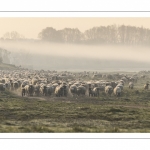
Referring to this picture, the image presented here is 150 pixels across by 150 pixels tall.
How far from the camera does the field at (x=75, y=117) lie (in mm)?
23484

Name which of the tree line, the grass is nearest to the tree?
the tree line

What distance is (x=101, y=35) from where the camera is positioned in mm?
47969

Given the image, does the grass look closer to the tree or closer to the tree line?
the tree

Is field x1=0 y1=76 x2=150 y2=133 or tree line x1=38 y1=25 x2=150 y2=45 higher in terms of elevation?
tree line x1=38 y1=25 x2=150 y2=45

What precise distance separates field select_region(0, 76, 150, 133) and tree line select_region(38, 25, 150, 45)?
10.7m

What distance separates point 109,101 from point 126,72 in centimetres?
2434

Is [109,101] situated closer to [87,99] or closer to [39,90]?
[87,99]

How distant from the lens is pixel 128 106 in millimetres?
34031

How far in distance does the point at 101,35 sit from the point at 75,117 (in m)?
23.2

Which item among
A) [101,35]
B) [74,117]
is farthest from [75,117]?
[101,35]

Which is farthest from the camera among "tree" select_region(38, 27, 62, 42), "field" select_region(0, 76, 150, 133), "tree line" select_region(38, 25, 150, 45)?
"tree line" select_region(38, 25, 150, 45)

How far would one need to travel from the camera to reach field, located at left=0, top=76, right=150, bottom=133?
2348 centimetres

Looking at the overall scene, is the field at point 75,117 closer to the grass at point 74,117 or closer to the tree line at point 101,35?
the grass at point 74,117

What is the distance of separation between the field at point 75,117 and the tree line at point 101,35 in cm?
1074
